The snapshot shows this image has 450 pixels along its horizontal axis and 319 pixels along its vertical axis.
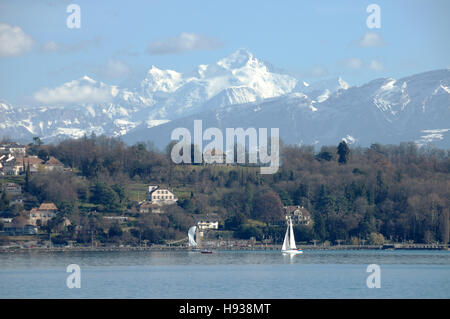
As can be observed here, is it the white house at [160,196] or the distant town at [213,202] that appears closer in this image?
the distant town at [213,202]

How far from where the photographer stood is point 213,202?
132m

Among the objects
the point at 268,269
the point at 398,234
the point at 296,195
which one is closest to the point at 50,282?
the point at 268,269

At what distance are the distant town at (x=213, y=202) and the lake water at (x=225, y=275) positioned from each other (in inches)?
620

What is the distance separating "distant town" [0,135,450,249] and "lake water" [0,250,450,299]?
51.7 ft

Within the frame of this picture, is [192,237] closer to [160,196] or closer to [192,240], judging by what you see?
[192,240]

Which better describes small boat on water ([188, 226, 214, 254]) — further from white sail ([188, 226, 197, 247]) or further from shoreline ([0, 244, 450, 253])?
shoreline ([0, 244, 450, 253])

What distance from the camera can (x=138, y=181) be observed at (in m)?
146

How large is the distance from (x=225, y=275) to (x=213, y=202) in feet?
202

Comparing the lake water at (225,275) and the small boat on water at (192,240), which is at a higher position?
the small boat on water at (192,240)

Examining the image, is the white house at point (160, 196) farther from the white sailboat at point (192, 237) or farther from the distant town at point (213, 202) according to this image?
the white sailboat at point (192, 237)

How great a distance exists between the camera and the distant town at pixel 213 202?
4638 inches

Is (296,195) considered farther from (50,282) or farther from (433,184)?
(50,282)

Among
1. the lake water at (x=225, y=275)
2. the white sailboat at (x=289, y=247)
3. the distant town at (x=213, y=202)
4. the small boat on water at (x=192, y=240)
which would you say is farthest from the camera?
the distant town at (x=213, y=202)

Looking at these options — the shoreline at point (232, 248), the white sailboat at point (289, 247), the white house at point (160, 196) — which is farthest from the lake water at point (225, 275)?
the white house at point (160, 196)
